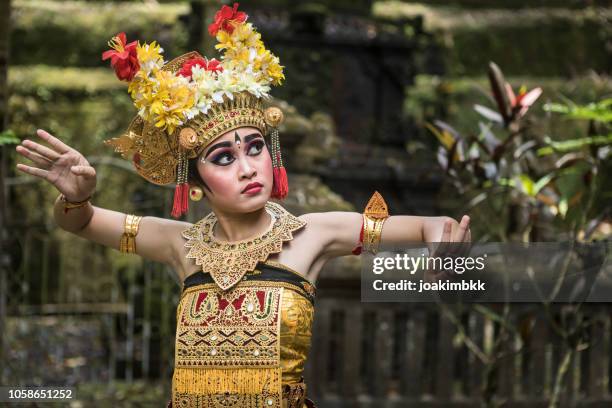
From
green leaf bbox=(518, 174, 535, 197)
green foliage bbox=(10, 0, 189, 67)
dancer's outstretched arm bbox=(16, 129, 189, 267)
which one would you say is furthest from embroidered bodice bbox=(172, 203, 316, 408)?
green foliage bbox=(10, 0, 189, 67)

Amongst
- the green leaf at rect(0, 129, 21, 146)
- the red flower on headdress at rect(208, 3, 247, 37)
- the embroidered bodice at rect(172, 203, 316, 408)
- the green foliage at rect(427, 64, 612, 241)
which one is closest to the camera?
the embroidered bodice at rect(172, 203, 316, 408)

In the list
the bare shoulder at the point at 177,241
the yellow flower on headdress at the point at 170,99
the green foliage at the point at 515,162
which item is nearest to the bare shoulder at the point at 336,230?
the bare shoulder at the point at 177,241

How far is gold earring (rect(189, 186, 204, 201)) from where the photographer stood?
3312 mm

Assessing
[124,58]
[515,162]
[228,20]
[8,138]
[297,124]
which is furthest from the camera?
[297,124]

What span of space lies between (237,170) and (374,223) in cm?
44

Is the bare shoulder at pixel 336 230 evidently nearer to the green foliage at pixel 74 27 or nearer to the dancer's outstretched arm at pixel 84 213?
the dancer's outstretched arm at pixel 84 213

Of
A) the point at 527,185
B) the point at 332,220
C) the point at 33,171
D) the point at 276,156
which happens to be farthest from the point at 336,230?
the point at 527,185

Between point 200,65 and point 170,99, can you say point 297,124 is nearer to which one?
point 200,65

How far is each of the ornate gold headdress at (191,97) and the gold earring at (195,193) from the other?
20mm

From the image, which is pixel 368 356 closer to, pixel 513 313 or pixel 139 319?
pixel 513 313

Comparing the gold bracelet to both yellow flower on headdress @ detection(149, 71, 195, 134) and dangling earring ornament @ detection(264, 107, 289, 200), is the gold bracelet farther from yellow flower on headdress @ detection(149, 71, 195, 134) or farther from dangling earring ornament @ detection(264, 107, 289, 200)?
dangling earring ornament @ detection(264, 107, 289, 200)

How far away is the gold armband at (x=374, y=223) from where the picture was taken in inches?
129

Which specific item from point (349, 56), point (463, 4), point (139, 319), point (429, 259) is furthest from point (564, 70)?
point (429, 259)

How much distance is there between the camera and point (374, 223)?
3.29 metres
